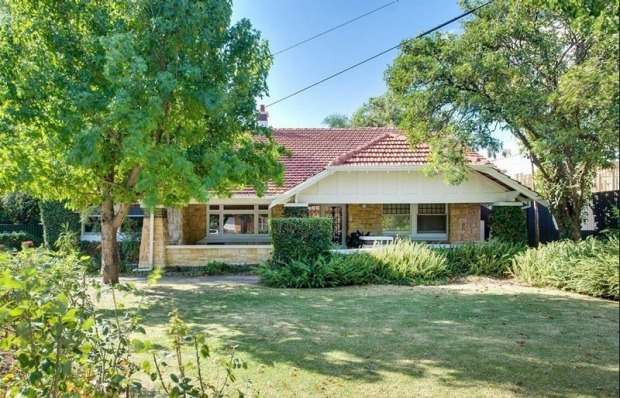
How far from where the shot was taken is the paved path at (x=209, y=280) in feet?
40.0

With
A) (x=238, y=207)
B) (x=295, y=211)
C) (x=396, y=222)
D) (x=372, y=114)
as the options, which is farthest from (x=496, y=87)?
(x=372, y=114)

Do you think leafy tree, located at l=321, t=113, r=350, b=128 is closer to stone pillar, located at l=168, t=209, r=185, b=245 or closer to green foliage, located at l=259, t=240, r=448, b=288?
stone pillar, located at l=168, t=209, r=185, b=245

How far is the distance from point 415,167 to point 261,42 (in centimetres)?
712

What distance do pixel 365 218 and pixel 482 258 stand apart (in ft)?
18.2

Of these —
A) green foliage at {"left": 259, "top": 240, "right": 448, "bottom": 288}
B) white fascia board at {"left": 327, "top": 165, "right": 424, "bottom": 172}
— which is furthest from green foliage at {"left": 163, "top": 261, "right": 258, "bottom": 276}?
white fascia board at {"left": 327, "top": 165, "right": 424, "bottom": 172}

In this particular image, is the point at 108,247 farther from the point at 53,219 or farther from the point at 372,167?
the point at 372,167

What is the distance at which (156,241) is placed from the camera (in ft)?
48.5

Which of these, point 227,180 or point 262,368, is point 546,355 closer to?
point 262,368

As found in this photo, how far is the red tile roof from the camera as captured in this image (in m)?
15.3

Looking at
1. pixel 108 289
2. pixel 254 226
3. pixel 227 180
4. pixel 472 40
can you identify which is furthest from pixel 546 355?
pixel 254 226

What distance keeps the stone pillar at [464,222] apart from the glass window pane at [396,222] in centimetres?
172

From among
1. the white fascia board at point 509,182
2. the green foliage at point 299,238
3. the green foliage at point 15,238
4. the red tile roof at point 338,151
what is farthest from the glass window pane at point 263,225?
the green foliage at point 15,238

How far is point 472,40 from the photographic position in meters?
10.8

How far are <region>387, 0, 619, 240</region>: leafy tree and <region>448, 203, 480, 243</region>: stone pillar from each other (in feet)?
12.8
